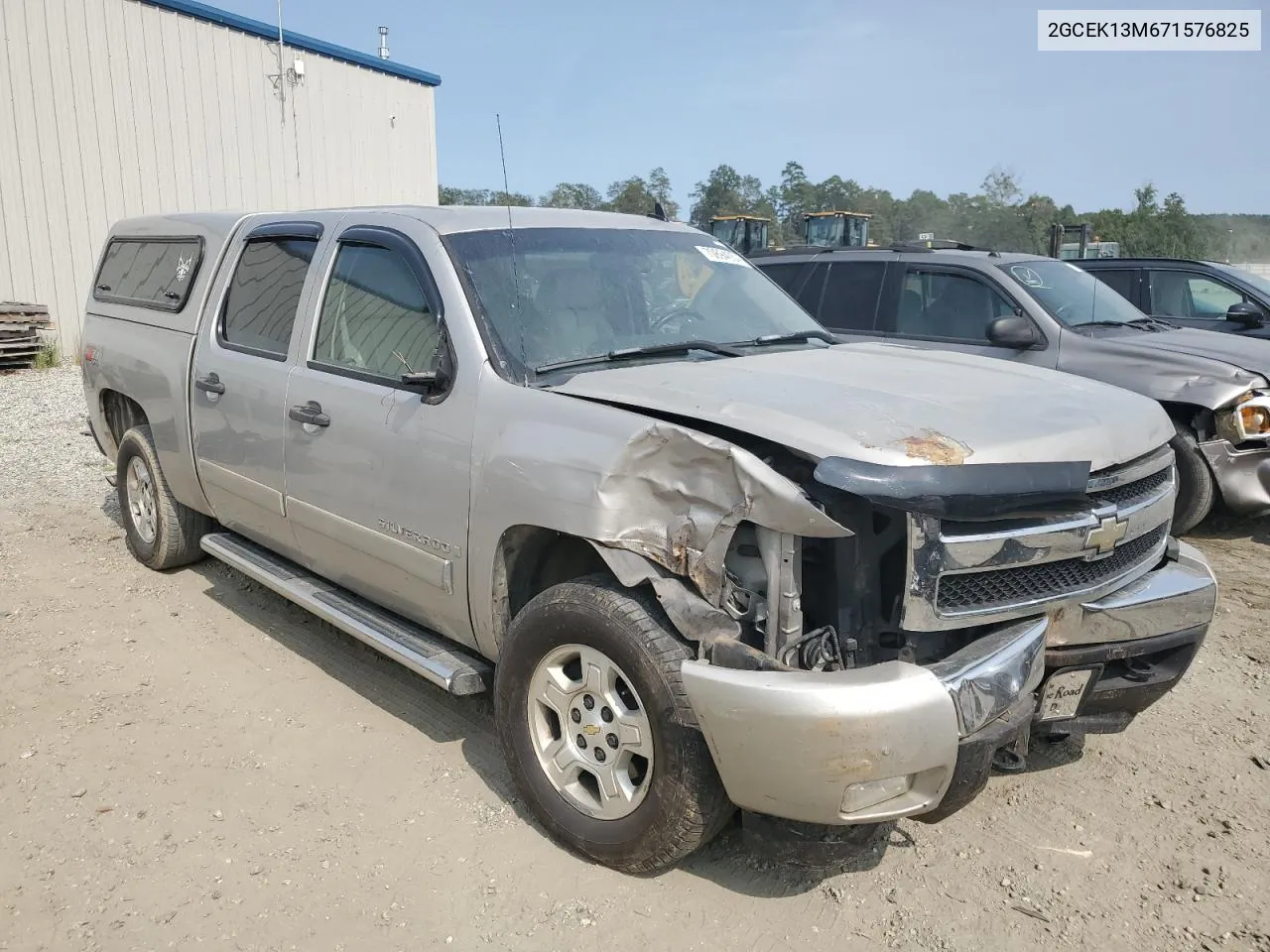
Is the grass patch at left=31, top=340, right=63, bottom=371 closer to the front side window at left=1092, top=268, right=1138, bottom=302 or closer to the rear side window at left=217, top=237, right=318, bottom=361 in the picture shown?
the rear side window at left=217, top=237, right=318, bottom=361

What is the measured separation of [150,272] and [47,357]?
8.92 metres

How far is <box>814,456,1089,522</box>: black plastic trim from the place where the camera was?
2.49 m

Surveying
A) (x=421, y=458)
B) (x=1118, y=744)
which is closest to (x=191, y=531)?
(x=421, y=458)

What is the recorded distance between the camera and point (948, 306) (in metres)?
7.43

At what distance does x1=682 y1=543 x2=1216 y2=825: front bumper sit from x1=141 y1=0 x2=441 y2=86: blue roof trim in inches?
598

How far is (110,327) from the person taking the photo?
19.2ft

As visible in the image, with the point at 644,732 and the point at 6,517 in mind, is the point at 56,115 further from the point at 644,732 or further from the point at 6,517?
the point at 644,732

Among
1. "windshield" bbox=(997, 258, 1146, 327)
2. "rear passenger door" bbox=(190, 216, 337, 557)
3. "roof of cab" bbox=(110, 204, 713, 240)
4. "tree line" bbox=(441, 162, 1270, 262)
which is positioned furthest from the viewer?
"tree line" bbox=(441, 162, 1270, 262)

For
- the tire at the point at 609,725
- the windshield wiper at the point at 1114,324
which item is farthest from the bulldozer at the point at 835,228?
the tire at the point at 609,725

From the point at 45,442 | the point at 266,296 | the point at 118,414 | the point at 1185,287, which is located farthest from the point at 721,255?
the point at 45,442

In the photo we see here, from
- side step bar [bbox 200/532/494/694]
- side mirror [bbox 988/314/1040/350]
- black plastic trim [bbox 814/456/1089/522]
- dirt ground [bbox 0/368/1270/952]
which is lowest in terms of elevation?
dirt ground [bbox 0/368/1270/952]

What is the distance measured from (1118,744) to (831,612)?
175 centimetres

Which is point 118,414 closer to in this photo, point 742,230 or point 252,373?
point 252,373

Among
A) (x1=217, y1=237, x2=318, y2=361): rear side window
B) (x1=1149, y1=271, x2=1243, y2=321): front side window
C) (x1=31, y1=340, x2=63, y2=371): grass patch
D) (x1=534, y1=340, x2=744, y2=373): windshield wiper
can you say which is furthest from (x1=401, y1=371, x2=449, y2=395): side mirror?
(x1=31, y1=340, x2=63, y2=371): grass patch
